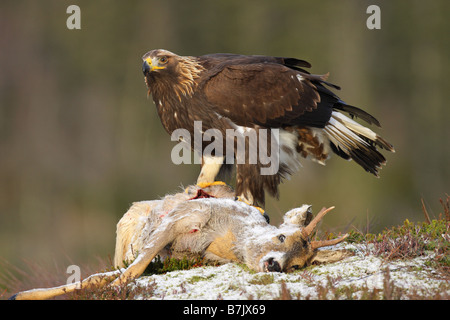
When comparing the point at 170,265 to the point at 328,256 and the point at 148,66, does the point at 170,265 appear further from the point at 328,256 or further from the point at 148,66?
the point at 148,66

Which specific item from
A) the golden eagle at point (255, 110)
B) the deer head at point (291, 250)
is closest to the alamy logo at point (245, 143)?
the golden eagle at point (255, 110)

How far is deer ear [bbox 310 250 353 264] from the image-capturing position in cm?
435

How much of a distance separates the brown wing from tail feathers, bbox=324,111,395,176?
0.69 feet

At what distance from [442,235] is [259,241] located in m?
1.34

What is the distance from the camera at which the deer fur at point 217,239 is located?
4.16 m

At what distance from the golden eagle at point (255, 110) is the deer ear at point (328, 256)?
1.57m

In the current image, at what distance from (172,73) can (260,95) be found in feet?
2.72

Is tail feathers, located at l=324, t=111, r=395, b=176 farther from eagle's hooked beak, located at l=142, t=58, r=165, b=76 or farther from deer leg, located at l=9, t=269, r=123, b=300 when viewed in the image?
deer leg, located at l=9, t=269, r=123, b=300


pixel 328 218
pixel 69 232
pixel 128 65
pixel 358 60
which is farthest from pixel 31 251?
pixel 358 60

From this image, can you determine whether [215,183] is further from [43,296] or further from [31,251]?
[31,251]

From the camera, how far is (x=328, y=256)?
4359mm

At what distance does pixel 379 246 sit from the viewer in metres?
4.46

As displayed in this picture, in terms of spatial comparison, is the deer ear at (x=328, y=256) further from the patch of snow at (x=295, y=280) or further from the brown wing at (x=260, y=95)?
the brown wing at (x=260, y=95)

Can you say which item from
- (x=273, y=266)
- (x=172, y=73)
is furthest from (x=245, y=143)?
(x=273, y=266)
